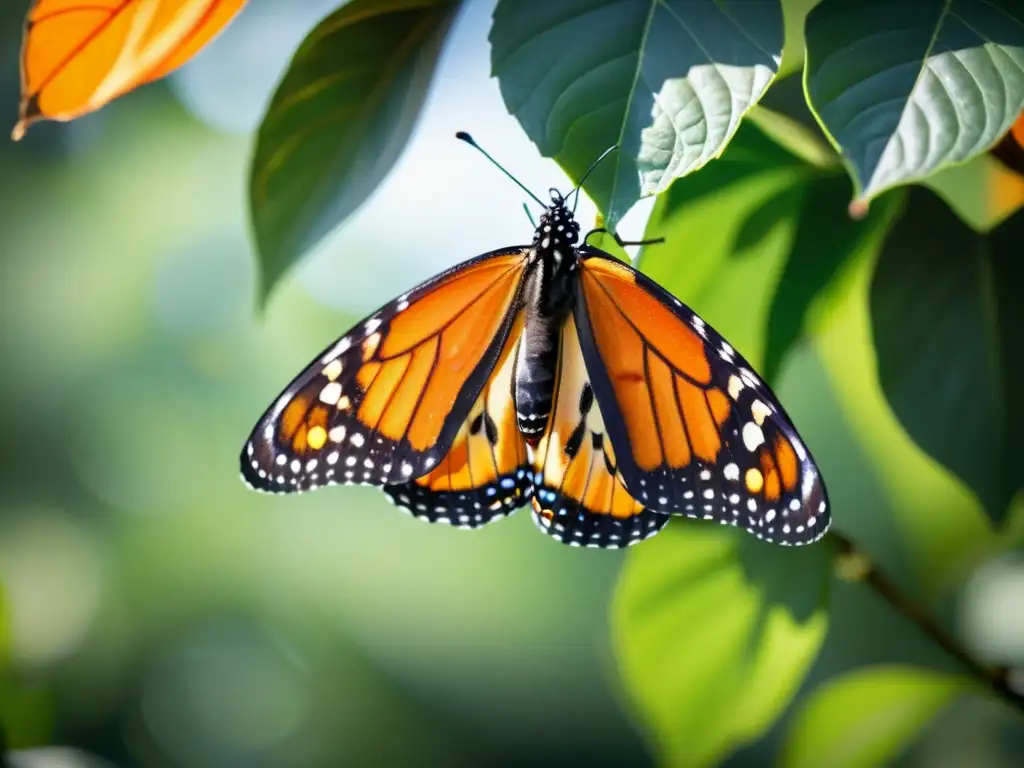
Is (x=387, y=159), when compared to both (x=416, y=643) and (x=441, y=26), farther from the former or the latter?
(x=416, y=643)

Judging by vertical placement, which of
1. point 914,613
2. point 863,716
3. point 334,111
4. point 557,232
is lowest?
point 863,716

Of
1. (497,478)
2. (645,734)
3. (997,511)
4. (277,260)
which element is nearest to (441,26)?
(277,260)

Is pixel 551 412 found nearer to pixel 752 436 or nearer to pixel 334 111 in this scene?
pixel 752 436

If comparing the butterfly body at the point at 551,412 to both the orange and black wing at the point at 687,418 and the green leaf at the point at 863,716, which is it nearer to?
the orange and black wing at the point at 687,418

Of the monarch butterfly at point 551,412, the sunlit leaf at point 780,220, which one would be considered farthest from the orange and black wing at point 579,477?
the sunlit leaf at point 780,220

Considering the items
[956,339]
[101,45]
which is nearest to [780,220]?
[956,339]
